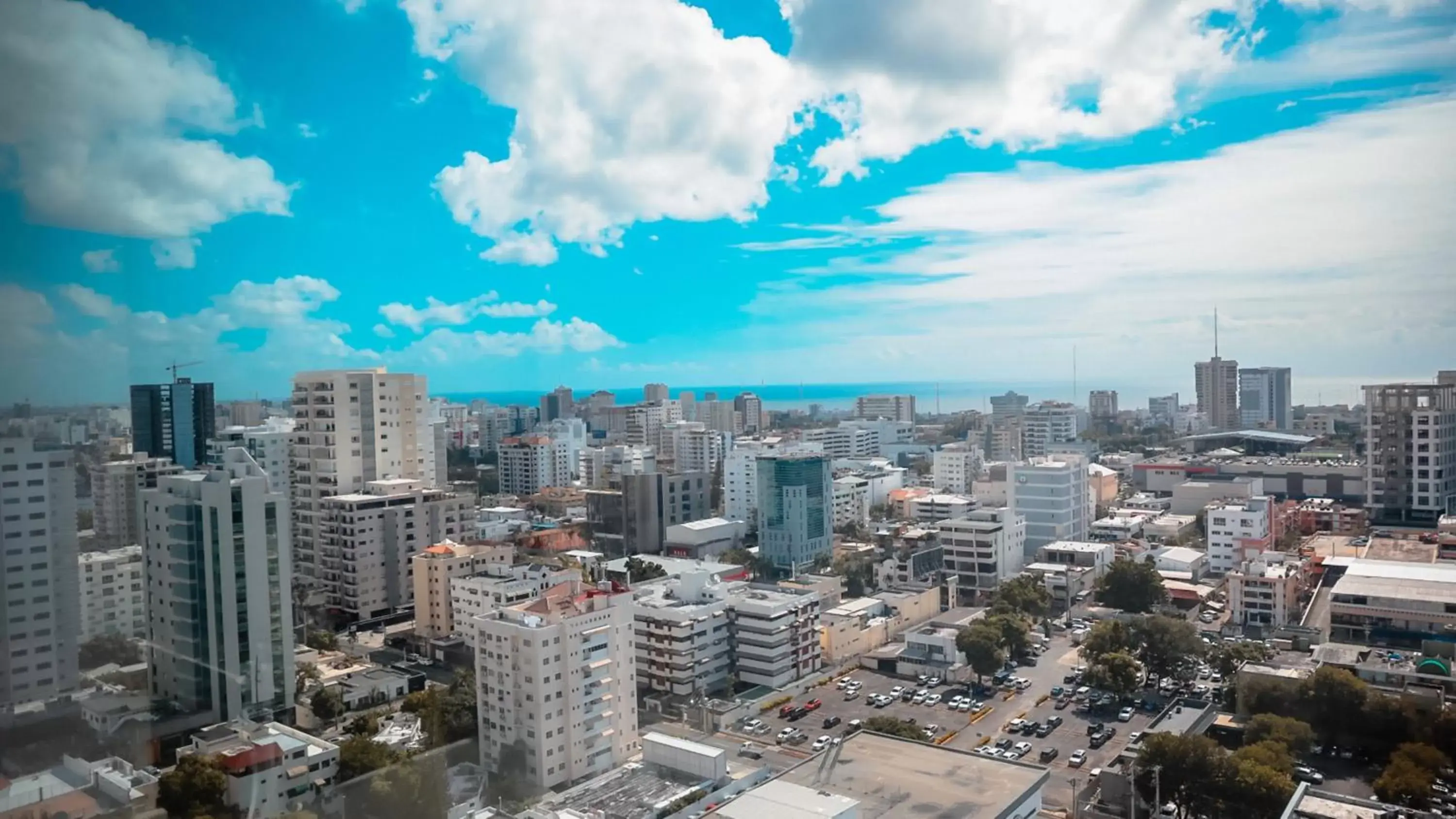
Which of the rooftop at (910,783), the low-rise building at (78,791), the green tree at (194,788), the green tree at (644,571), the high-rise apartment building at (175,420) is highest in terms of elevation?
the high-rise apartment building at (175,420)

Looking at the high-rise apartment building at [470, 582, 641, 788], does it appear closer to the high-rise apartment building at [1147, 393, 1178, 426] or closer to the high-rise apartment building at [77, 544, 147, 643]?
the high-rise apartment building at [77, 544, 147, 643]

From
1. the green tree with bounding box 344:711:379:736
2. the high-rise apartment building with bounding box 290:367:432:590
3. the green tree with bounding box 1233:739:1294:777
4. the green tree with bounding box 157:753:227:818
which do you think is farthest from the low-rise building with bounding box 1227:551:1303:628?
the high-rise apartment building with bounding box 290:367:432:590

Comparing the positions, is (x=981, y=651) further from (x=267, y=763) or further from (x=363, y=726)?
(x=267, y=763)

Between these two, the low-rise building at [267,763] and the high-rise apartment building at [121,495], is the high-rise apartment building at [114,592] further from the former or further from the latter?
the low-rise building at [267,763]

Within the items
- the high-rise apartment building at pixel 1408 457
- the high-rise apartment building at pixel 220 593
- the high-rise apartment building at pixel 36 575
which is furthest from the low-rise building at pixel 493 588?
the high-rise apartment building at pixel 1408 457

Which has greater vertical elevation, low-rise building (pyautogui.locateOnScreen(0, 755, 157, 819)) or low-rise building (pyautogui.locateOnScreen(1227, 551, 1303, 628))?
low-rise building (pyautogui.locateOnScreen(0, 755, 157, 819))

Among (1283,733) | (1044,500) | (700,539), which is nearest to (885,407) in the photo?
(1044,500)

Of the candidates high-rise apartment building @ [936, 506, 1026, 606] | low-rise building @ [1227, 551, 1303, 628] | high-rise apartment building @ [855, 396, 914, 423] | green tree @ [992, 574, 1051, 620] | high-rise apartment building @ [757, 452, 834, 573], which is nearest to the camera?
low-rise building @ [1227, 551, 1303, 628]
